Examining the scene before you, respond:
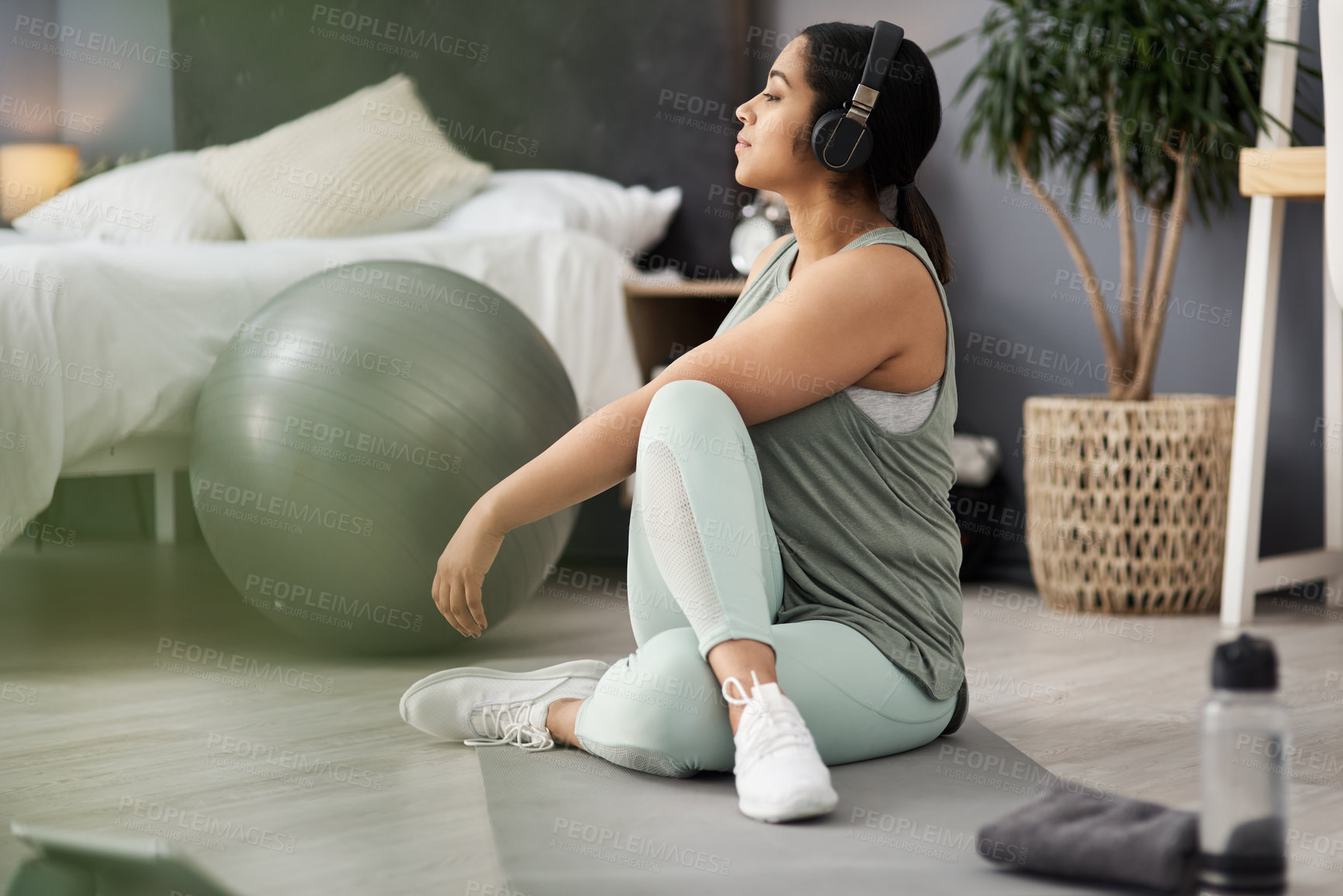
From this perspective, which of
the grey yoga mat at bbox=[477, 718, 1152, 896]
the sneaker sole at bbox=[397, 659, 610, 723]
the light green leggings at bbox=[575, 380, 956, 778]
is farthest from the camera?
the sneaker sole at bbox=[397, 659, 610, 723]

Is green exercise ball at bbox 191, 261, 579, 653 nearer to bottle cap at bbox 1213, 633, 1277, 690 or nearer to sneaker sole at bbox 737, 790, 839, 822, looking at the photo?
sneaker sole at bbox 737, 790, 839, 822

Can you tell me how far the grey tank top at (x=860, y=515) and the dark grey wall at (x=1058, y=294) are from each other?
122 cm

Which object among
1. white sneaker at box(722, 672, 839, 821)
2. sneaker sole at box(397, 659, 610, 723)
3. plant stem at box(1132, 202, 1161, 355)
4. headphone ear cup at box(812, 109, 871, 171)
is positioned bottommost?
sneaker sole at box(397, 659, 610, 723)

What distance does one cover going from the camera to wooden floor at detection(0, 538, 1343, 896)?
104cm

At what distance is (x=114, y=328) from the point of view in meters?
1.79

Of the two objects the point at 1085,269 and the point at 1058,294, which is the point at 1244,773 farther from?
the point at 1058,294

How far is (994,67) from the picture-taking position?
221cm

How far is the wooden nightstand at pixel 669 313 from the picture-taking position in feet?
8.39

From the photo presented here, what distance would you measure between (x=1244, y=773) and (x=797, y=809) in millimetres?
332

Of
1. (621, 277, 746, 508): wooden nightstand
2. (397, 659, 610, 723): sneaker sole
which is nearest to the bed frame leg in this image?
(621, 277, 746, 508): wooden nightstand

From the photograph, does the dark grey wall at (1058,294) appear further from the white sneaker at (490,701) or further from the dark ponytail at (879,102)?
the white sneaker at (490,701)

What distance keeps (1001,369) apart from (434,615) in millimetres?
1470

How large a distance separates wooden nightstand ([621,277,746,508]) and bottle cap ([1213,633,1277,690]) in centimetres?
176

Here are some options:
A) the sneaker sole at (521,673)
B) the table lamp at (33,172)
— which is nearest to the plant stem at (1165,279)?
the sneaker sole at (521,673)
